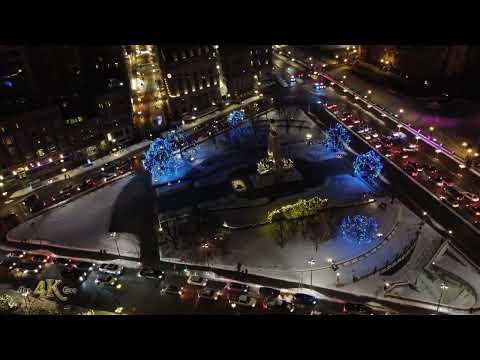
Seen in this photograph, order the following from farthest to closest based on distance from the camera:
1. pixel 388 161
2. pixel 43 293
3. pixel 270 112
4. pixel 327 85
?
1. pixel 327 85
2. pixel 270 112
3. pixel 388 161
4. pixel 43 293

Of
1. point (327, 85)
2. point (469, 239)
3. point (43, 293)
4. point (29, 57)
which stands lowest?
point (43, 293)

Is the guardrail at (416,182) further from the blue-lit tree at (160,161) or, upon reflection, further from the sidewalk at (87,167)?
the sidewalk at (87,167)

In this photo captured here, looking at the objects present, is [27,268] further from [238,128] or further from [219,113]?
[219,113]

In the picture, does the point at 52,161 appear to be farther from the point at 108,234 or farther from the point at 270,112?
Answer: the point at 270,112

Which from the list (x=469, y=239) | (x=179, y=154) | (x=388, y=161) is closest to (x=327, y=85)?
(x=388, y=161)

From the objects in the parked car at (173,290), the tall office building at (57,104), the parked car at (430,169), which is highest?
the tall office building at (57,104)

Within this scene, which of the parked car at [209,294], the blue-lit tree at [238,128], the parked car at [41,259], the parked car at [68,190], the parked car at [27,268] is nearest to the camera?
the parked car at [209,294]

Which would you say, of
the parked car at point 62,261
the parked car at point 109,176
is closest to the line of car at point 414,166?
the parked car at point 109,176
